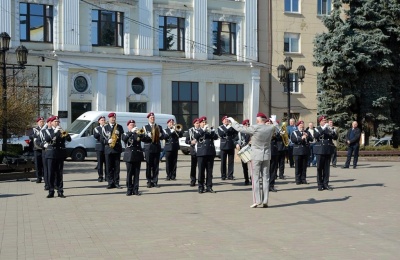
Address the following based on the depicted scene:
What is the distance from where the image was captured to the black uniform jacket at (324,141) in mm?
17297

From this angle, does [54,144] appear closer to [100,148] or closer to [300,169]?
[100,148]

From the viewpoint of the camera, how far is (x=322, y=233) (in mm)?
10594

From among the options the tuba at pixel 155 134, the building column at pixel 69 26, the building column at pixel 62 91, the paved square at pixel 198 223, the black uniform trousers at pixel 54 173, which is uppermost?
the building column at pixel 69 26

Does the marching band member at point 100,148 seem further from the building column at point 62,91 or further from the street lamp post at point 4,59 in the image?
the building column at point 62,91

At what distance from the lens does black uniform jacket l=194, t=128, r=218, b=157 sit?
16.7 m

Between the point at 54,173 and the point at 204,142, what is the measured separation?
3.92 metres

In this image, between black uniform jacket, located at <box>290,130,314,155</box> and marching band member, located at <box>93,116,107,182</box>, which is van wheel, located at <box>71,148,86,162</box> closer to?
marching band member, located at <box>93,116,107,182</box>

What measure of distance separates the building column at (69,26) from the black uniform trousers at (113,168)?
22.7 meters

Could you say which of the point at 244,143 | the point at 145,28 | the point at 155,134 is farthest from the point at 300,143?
the point at 145,28

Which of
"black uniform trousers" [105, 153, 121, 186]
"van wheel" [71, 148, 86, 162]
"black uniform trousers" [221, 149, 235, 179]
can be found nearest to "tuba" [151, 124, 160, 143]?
"black uniform trousers" [105, 153, 121, 186]

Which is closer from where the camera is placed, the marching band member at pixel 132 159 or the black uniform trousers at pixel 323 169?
the marching band member at pixel 132 159

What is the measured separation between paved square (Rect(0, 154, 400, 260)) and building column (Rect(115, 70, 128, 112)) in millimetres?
22711

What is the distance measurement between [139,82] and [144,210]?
29337mm

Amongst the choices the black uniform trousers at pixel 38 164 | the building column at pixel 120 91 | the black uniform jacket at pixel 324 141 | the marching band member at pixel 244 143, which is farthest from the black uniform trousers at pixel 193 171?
the building column at pixel 120 91
